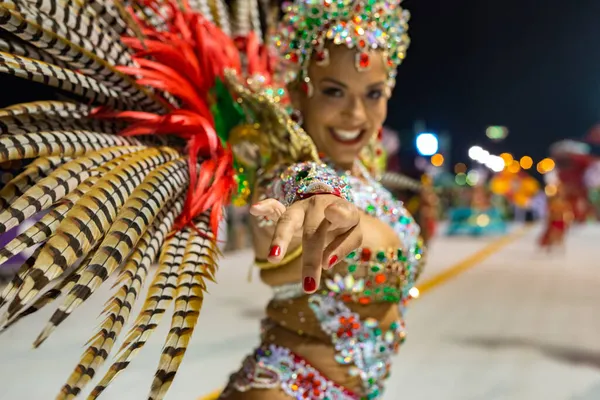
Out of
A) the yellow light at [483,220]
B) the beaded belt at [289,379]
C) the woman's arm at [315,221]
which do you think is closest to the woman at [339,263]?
the beaded belt at [289,379]

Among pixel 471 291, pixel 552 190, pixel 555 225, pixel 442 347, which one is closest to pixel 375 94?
pixel 442 347

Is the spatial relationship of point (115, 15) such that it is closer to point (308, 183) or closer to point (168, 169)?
point (168, 169)

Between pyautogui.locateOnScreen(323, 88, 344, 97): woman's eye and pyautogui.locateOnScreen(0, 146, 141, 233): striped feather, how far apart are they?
1.52 ft

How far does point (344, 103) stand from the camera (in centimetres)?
113

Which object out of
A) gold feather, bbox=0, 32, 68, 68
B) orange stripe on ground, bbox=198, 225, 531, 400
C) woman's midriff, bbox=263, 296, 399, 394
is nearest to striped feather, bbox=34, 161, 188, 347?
gold feather, bbox=0, 32, 68, 68

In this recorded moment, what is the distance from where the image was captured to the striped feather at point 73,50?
75cm

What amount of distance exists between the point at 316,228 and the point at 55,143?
41cm

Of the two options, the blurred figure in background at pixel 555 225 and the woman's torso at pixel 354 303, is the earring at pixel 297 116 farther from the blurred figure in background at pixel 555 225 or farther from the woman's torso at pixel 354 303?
the blurred figure in background at pixel 555 225

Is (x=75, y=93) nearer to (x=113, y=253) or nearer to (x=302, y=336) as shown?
(x=113, y=253)

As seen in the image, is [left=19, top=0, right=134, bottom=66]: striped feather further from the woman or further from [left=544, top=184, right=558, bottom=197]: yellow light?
[left=544, top=184, right=558, bottom=197]: yellow light

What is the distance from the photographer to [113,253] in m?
0.77

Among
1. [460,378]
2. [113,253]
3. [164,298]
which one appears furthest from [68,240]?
[460,378]

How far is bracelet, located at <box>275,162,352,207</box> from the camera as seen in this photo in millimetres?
833

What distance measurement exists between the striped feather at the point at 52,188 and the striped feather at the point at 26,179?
3 cm
